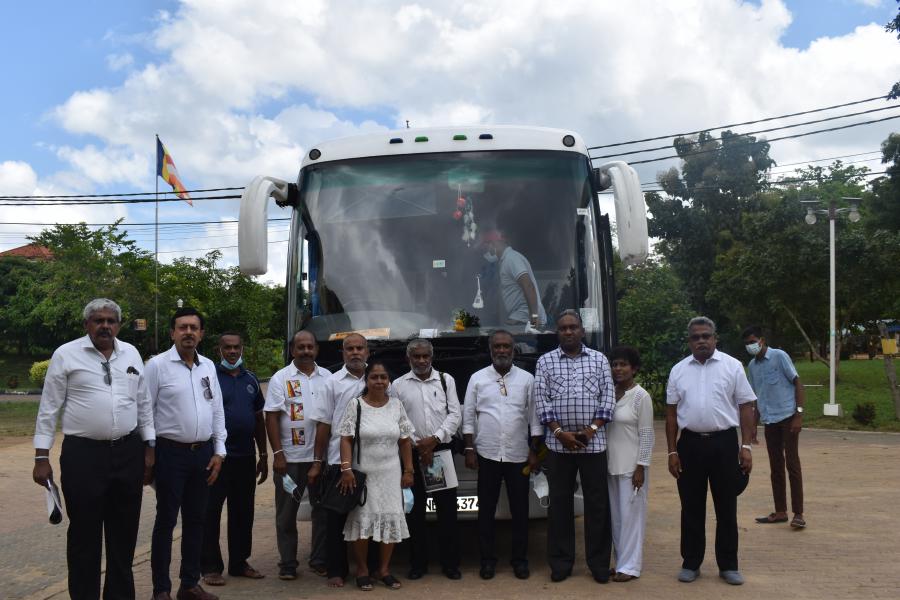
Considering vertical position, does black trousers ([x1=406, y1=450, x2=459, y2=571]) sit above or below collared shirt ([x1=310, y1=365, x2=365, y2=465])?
below

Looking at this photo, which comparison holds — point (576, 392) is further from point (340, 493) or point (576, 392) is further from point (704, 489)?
point (340, 493)

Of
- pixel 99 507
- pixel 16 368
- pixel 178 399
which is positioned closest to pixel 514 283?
pixel 178 399

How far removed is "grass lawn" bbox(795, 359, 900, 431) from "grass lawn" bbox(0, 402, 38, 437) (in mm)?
17681

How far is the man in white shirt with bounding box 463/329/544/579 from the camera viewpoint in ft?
22.8

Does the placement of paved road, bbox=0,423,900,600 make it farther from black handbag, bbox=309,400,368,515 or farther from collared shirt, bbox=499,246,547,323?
collared shirt, bbox=499,246,547,323

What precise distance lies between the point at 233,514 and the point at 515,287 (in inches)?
110

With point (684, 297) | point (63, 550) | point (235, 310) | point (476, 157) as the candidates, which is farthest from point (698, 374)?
point (235, 310)

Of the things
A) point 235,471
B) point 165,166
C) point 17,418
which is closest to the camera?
point 235,471

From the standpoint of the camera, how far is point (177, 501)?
622cm

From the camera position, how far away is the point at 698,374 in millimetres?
6953

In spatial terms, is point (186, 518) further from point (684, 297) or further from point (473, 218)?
point (684, 297)

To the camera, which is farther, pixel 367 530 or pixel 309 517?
pixel 309 517

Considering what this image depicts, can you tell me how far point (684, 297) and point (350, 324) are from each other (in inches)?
660

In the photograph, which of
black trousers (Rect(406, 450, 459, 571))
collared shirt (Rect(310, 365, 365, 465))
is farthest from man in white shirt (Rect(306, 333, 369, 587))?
black trousers (Rect(406, 450, 459, 571))
